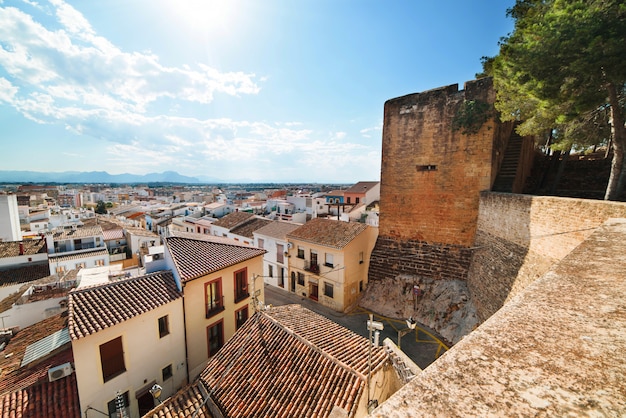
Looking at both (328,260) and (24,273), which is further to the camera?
(24,273)

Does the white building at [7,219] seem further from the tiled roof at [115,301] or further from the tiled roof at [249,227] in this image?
the tiled roof at [115,301]

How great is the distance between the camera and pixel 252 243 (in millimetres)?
20812

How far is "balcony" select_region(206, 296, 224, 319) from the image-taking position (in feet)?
33.4

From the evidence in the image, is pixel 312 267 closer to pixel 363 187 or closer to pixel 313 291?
pixel 313 291

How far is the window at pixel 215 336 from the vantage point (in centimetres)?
1034

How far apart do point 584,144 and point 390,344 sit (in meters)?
10.6

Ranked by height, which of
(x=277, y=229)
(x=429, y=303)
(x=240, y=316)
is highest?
(x=277, y=229)

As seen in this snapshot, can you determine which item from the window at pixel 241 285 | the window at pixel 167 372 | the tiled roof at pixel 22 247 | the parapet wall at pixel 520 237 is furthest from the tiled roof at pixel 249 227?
the parapet wall at pixel 520 237

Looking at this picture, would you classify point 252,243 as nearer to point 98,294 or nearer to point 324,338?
point 98,294

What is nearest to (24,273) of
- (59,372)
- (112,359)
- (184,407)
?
(59,372)

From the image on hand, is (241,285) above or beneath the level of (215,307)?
above

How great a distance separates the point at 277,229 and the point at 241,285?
28.6ft

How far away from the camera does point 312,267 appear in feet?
55.1

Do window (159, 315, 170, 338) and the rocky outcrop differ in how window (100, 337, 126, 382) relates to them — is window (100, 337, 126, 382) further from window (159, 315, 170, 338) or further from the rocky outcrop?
the rocky outcrop
